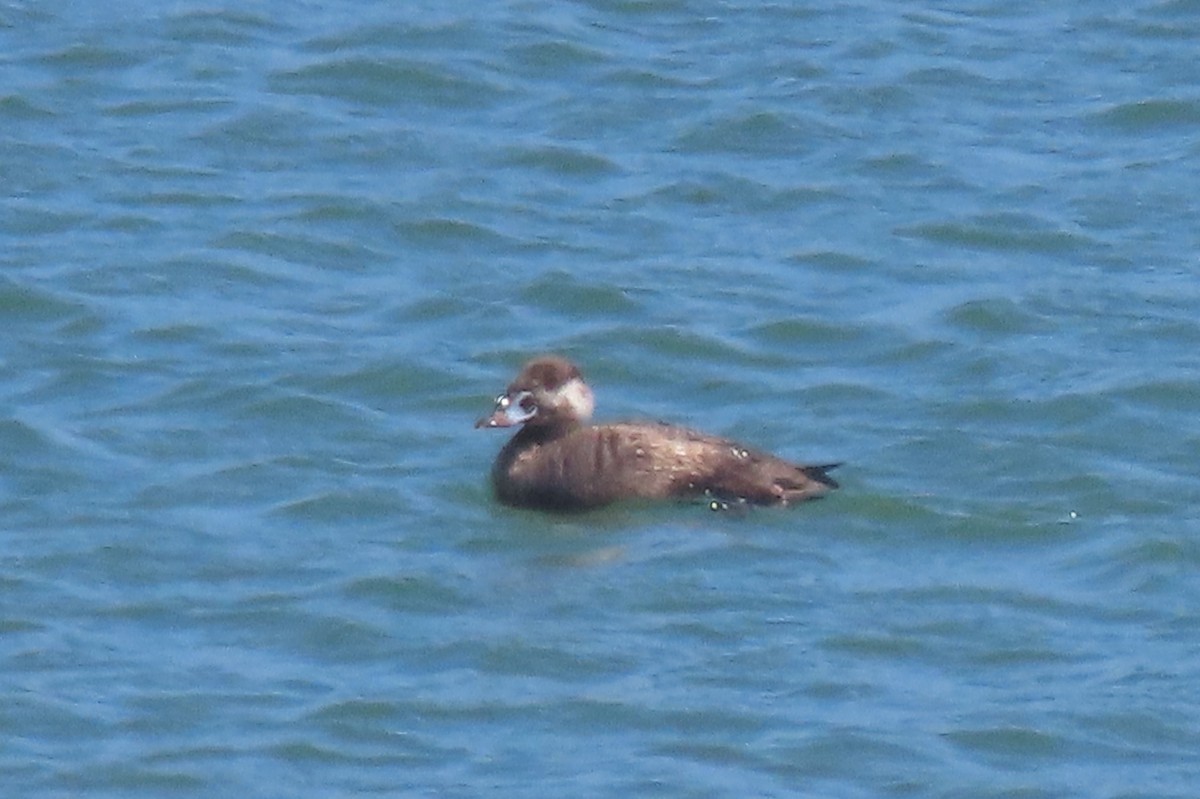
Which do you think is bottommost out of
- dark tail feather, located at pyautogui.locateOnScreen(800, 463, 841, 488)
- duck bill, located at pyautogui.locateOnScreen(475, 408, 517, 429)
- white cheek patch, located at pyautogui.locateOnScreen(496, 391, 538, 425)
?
dark tail feather, located at pyautogui.locateOnScreen(800, 463, 841, 488)

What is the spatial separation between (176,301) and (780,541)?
148 inches

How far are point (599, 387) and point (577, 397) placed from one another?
1090 mm

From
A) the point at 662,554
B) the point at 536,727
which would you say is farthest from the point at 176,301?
the point at 536,727

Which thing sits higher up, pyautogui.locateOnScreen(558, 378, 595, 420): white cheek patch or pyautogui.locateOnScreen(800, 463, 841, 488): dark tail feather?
pyautogui.locateOnScreen(558, 378, 595, 420): white cheek patch

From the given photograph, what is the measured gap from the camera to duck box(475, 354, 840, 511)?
39.0 ft

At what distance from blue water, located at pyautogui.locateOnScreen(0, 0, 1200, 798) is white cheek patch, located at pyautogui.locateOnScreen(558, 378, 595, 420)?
448 mm

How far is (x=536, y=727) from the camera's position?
9.84 metres

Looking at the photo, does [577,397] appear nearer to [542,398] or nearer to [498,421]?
[542,398]

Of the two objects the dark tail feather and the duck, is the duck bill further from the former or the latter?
the dark tail feather

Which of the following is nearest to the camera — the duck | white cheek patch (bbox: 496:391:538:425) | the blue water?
the blue water

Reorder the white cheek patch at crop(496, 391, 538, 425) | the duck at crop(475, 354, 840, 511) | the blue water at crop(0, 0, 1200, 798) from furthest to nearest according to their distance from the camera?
1. the white cheek patch at crop(496, 391, 538, 425)
2. the duck at crop(475, 354, 840, 511)
3. the blue water at crop(0, 0, 1200, 798)

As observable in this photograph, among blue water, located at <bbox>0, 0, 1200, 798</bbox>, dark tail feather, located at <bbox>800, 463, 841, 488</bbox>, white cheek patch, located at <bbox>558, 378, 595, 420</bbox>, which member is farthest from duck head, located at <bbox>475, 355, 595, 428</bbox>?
dark tail feather, located at <bbox>800, 463, 841, 488</bbox>

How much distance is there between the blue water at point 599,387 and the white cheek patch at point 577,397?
45 centimetres

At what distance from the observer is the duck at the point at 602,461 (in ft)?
39.0
